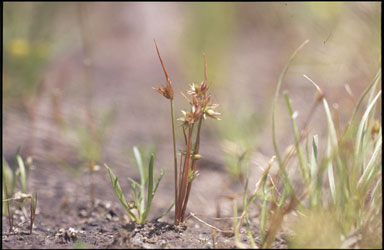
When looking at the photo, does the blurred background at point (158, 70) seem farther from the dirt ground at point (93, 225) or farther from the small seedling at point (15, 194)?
the small seedling at point (15, 194)

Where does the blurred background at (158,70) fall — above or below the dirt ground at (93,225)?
above

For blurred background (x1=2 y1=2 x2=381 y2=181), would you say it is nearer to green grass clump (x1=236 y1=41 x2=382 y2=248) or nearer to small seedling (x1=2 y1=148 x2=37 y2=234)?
small seedling (x1=2 y1=148 x2=37 y2=234)

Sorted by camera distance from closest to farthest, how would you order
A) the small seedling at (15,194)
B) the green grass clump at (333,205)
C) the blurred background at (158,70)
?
the green grass clump at (333,205) < the small seedling at (15,194) < the blurred background at (158,70)

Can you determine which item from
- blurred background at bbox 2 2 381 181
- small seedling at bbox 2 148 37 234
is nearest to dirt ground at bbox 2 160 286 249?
small seedling at bbox 2 148 37 234

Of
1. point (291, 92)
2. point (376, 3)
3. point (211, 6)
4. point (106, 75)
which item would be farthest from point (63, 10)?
point (376, 3)

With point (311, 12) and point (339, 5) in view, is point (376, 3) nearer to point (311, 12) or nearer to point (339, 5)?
point (339, 5)

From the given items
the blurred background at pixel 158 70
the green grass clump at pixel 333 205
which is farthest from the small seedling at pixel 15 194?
the green grass clump at pixel 333 205

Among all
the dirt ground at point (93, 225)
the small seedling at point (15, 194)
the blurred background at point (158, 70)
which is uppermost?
the blurred background at point (158, 70)

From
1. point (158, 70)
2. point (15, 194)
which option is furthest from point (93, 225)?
point (158, 70)
